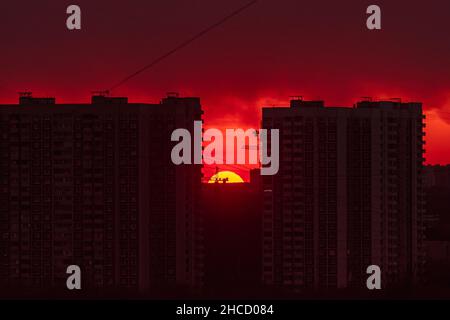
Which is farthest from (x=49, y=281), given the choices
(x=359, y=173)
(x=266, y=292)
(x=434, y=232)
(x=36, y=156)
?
(x=434, y=232)

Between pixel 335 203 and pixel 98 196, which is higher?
pixel 98 196

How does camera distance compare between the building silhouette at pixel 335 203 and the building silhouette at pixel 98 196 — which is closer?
the building silhouette at pixel 98 196

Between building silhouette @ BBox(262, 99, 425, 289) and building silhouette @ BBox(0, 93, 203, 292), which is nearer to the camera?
building silhouette @ BBox(0, 93, 203, 292)

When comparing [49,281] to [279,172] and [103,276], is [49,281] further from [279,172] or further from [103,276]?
[279,172]

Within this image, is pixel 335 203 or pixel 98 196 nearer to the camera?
pixel 98 196
